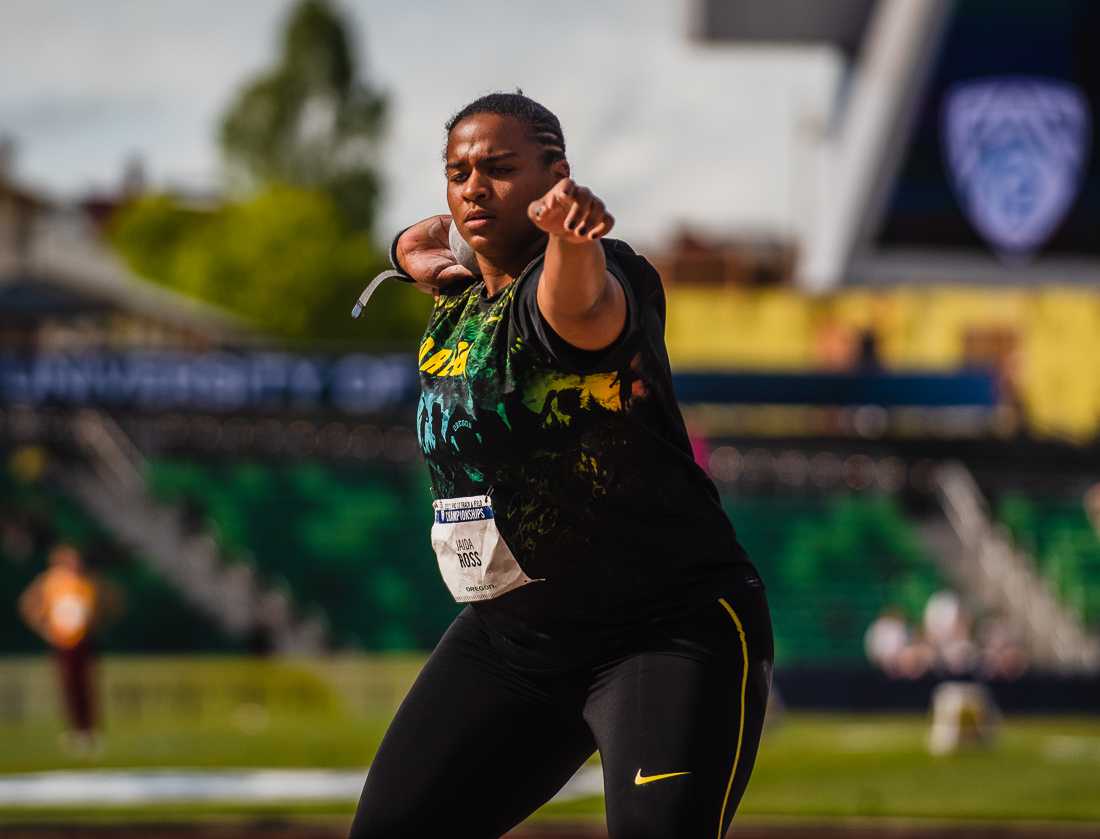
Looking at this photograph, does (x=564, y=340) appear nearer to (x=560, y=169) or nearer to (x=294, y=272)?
(x=560, y=169)

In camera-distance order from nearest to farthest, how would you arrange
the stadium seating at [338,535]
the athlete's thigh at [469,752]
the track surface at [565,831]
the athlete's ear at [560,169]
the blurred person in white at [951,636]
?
the athlete's ear at [560,169]
the athlete's thigh at [469,752]
the track surface at [565,831]
the blurred person in white at [951,636]
the stadium seating at [338,535]

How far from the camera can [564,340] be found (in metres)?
3.97

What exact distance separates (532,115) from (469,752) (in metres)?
1.48

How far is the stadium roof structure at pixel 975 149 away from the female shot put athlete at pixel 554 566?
15.8m

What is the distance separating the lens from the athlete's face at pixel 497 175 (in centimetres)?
423

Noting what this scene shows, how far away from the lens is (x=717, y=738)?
168 inches

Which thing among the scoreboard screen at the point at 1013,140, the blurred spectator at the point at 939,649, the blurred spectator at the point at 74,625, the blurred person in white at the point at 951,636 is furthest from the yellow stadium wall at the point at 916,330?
the blurred spectator at the point at 74,625

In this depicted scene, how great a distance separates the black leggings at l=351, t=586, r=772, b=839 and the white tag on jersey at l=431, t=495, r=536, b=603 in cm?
16

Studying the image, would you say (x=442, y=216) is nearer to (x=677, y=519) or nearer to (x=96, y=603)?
(x=677, y=519)

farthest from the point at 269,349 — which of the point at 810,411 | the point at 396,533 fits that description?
the point at 810,411

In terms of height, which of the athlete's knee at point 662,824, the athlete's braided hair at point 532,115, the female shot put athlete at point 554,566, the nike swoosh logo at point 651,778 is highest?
the athlete's braided hair at point 532,115

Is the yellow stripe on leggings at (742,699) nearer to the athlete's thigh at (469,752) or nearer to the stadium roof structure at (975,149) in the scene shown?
the athlete's thigh at (469,752)

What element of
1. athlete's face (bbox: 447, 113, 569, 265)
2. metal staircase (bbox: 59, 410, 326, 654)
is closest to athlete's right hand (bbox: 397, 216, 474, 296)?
athlete's face (bbox: 447, 113, 569, 265)

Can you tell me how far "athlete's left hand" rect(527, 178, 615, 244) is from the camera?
12.1ft
